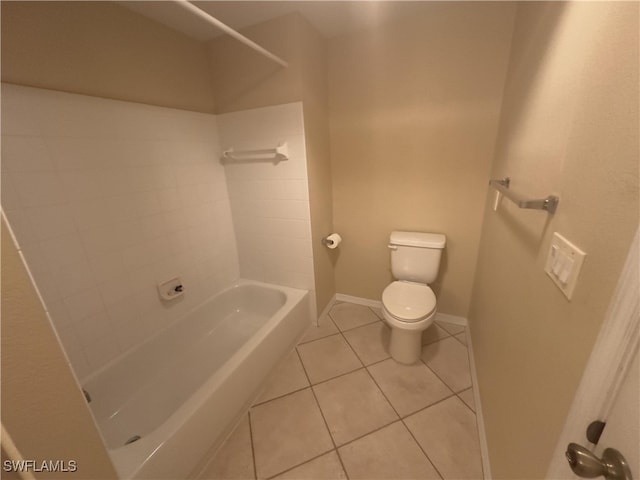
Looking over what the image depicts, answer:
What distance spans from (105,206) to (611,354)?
6.32 ft

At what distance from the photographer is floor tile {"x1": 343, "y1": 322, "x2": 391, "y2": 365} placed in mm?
1769

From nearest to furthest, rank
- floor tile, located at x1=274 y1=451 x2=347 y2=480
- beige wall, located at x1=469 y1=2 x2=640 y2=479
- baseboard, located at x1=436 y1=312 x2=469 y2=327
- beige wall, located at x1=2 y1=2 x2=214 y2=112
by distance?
beige wall, located at x1=469 y1=2 x2=640 y2=479, beige wall, located at x1=2 y1=2 x2=214 y2=112, floor tile, located at x1=274 y1=451 x2=347 y2=480, baseboard, located at x1=436 y1=312 x2=469 y2=327

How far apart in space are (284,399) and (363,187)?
1583mm

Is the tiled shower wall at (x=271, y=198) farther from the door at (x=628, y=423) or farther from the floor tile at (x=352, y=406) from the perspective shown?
the door at (x=628, y=423)

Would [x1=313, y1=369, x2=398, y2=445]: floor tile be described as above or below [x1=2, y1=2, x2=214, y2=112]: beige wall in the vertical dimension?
below

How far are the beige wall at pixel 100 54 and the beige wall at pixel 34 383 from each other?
3.86 ft

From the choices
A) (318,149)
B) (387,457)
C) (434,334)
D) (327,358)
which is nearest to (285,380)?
(327,358)

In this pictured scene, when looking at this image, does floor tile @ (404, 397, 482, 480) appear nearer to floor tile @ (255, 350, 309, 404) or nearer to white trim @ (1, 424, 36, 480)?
floor tile @ (255, 350, 309, 404)

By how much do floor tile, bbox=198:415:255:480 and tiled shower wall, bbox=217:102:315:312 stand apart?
3.30 feet

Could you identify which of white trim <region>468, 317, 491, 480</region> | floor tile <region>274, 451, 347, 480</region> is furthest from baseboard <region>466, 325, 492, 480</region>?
floor tile <region>274, 451, 347, 480</region>

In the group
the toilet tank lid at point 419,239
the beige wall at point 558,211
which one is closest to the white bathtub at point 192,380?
the toilet tank lid at point 419,239

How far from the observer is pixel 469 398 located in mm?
1438

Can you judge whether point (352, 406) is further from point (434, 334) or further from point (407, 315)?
point (434, 334)

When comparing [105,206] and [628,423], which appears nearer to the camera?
[628,423]
